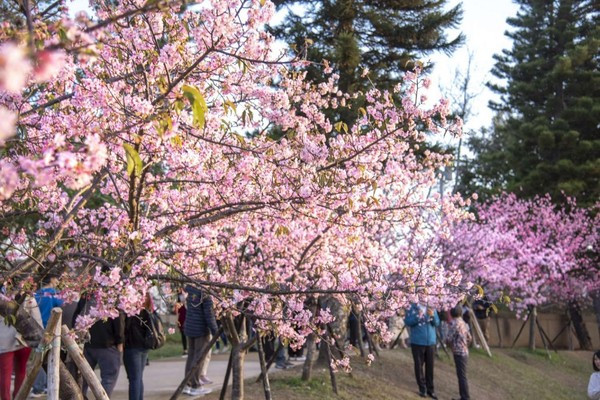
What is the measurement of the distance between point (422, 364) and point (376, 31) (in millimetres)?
7379

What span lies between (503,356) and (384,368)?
726cm

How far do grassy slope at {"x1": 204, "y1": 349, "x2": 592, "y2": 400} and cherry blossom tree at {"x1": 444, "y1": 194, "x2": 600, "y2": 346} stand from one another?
7.03 feet

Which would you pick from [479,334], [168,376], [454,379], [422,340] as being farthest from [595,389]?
[479,334]

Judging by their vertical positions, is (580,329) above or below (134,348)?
below

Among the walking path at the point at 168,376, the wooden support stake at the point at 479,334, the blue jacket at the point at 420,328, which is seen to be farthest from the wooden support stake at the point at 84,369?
the wooden support stake at the point at 479,334

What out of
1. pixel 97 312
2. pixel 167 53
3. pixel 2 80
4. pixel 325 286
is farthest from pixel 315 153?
pixel 2 80

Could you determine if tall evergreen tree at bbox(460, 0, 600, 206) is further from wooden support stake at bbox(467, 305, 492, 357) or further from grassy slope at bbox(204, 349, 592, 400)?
wooden support stake at bbox(467, 305, 492, 357)

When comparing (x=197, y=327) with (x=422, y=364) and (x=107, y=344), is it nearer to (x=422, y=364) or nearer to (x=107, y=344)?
(x=107, y=344)

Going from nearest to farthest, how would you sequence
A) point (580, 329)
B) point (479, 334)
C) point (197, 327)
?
point (197, 327)
point (479, 334)
point (580, 329)

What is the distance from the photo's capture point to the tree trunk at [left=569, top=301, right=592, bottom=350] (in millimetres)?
Answer: 26094

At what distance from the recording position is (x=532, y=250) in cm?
2247

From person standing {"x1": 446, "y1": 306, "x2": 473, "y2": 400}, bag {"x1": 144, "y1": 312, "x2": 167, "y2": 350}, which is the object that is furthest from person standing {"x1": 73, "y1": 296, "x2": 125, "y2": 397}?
person standing {"x1": 446, "y1": 306, "x2": 473, "y2": 400}

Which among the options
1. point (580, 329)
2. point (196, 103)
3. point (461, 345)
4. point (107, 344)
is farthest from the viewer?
point (580, 329)

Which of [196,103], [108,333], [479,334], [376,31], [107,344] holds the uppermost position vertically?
[376,31]
